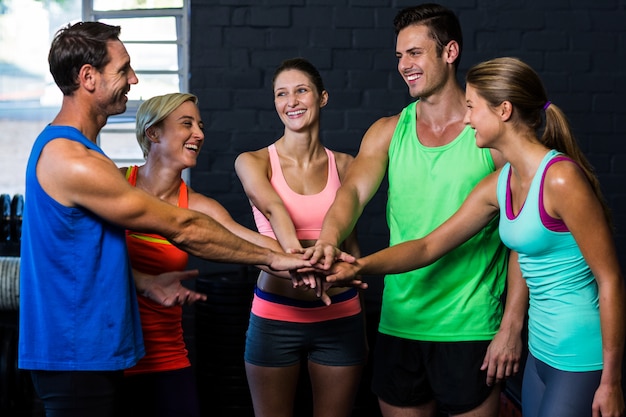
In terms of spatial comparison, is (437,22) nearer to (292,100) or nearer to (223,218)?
(292,100)

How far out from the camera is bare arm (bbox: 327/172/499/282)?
2234 mm

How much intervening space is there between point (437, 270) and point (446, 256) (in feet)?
0.17

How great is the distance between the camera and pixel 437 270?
2.38 metres

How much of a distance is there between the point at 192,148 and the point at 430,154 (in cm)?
79

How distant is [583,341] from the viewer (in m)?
1.92

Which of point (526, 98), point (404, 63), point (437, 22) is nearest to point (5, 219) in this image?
point (404, 63)

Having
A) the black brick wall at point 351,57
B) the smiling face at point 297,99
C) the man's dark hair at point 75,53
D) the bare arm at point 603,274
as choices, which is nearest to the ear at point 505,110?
the bare arm at point 603,274

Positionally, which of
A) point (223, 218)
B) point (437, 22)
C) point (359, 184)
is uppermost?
point (437, 22)

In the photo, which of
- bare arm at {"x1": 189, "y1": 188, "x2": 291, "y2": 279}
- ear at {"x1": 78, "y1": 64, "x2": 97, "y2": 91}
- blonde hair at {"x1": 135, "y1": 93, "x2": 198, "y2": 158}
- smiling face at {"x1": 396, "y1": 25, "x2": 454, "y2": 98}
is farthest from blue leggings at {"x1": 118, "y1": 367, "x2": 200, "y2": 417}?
smiling face at {"x1": 396, "y1": 25, "x2": 454, "y2": 98}

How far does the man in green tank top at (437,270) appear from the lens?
232 centimetres

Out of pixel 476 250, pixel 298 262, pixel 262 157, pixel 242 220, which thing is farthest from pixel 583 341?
pixel 242 220

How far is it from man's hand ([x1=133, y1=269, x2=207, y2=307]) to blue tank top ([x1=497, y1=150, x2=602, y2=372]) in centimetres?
84

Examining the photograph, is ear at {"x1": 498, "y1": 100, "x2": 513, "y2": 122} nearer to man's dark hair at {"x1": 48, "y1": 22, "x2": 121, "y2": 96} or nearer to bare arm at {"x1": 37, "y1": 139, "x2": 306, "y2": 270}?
bare arm at {"x1": 37, "y1": 139, "x2": 306, "y2": 270}

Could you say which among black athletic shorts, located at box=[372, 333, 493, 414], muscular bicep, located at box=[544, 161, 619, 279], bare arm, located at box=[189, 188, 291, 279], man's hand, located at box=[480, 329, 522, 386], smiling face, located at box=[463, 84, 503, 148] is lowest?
black athletic shorts, located at box=[372, 333, 493, 414]
